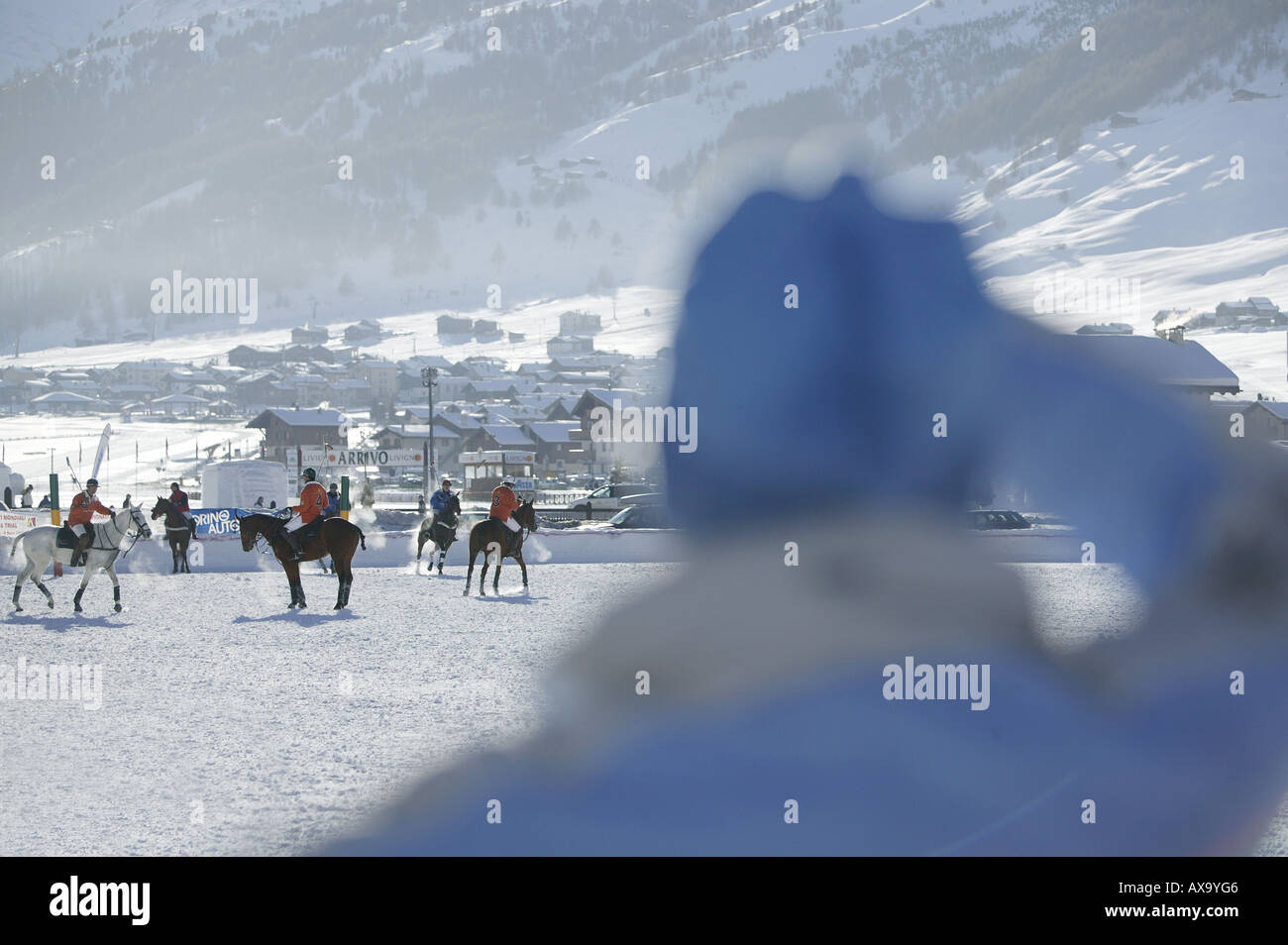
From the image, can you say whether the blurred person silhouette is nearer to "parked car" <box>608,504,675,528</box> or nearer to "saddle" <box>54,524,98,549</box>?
"saddle" <box>54,524,98,549</box>

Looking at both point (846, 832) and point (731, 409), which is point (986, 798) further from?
point (731, 409)

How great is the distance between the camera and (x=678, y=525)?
1041 centimetres

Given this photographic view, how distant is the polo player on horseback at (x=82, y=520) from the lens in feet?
59.1

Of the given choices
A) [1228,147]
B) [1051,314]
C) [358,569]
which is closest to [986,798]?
[1051,314]

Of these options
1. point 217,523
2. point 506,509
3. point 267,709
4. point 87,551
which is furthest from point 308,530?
point 217,523

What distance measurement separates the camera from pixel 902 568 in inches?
395

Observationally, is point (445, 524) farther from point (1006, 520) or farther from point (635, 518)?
point (1006, 520)

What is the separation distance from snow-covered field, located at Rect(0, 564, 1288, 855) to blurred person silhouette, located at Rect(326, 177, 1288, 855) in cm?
62

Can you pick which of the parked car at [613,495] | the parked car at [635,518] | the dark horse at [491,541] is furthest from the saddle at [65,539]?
the parked car at [613,495]

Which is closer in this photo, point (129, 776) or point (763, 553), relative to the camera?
point (129, 776)

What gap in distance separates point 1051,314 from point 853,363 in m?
Result: 2.25

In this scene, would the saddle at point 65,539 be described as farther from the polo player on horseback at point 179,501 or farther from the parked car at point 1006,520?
the parked car at point 1006,520

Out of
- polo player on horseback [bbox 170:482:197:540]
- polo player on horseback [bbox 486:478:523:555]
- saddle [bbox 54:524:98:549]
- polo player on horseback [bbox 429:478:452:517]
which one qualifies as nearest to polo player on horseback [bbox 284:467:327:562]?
saddle [bbox 54:524:98:549]

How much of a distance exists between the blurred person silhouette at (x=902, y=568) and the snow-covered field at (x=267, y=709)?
0.62 metres
